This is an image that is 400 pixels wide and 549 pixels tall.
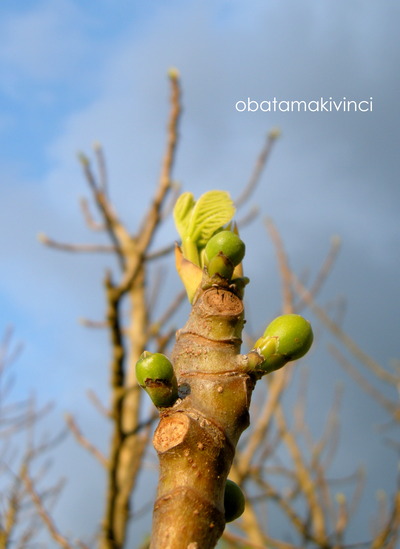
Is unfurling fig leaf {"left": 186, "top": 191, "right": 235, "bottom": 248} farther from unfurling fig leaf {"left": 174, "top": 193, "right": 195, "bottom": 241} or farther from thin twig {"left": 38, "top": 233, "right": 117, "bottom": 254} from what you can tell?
thin twig {"left": 38, "top": 233, "right": 117, "bottom": 254}

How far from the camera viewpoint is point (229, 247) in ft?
3.53

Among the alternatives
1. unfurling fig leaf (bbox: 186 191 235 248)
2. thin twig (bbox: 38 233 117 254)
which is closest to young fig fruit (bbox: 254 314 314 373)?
unfurling fig leaf (bbox: 186 191 235 248)

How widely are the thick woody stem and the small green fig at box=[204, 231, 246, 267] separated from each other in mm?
60

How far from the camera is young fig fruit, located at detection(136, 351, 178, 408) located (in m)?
0.93

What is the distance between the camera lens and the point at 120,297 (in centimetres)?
308

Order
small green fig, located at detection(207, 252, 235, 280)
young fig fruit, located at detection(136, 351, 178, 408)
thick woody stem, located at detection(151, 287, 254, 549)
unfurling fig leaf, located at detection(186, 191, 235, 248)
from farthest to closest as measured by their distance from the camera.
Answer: unfurling fig leaf, located at detection(186, 191, 235, 248), small green fig, located at detection(207, 252, 235, 280), young fig fruit, located at detection(136, 351, 178, 408), thick woody stem, located at detection(151, 287, 254, 549)

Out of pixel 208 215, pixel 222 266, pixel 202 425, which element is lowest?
pixel 202 425

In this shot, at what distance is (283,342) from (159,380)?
8.9 inches

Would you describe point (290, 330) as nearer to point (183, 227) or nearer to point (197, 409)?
point (197, 409)

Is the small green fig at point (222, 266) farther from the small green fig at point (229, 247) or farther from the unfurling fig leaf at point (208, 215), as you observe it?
the unfurling fig leaf at point (208, 215)

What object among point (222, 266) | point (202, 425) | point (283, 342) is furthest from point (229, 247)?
point (202, 425)

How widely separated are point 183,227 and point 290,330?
0.36 m

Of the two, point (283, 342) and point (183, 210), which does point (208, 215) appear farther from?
point (283, 342)

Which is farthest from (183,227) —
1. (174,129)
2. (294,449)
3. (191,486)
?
(294,449)
